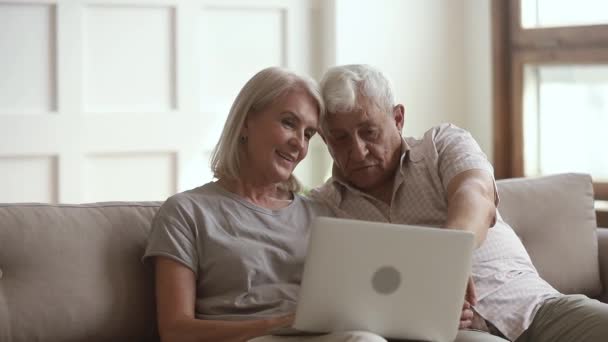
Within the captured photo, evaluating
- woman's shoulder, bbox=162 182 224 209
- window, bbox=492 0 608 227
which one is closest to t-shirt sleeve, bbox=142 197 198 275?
woman's shoulder, bbox=162 182 224 209

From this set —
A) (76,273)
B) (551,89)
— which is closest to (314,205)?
(76,273)

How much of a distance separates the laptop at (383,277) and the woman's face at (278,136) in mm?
503

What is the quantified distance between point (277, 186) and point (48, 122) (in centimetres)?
147

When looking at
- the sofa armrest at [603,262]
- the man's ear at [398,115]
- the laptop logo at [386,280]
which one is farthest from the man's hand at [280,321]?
the sofa armrest at [603,262]

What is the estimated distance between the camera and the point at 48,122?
346 cm

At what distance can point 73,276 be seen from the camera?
208 cm

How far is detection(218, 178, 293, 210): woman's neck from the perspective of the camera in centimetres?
220

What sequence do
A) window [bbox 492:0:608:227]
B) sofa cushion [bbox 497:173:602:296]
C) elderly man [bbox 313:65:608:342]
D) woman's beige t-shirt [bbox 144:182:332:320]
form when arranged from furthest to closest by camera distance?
window [bbox 492:0:608:227] < sofa cushion [bbox 497:173:602:296] < elderly man [bbox 313:65:608:342] < woman's beige t-shirt [bbox 144:182:332:320]

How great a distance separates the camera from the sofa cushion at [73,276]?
2.04 metres

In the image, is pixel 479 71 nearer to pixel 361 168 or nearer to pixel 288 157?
pixel 361 168

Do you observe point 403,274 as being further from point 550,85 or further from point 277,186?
point 550,85

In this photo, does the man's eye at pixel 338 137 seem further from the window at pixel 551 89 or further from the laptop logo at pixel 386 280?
the window at pixel 551 89

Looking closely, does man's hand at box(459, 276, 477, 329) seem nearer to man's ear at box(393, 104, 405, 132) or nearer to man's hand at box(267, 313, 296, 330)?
man's hand at box(267, 313, 296, 330)

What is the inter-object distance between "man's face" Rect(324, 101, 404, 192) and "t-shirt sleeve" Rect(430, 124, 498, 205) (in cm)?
11
